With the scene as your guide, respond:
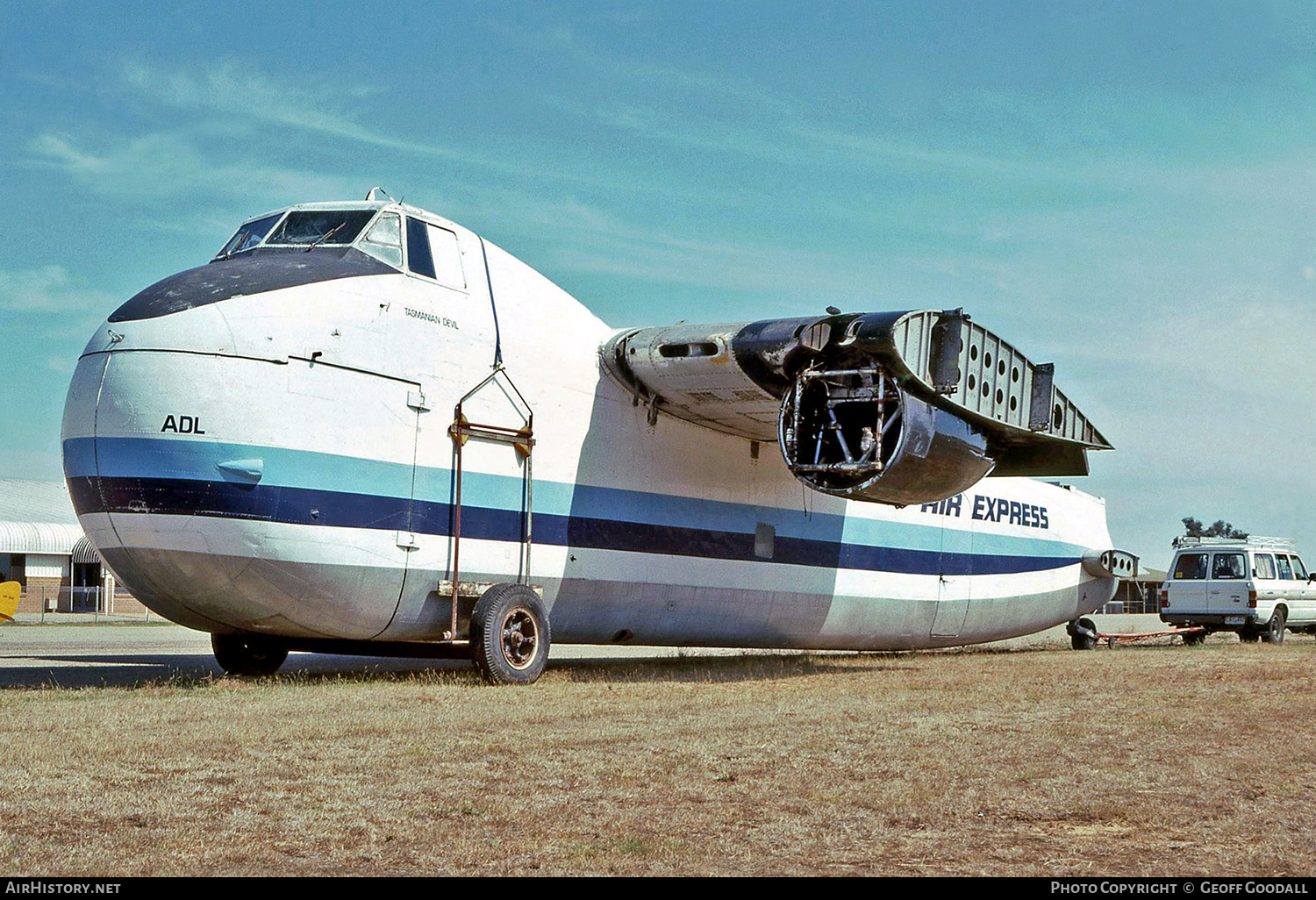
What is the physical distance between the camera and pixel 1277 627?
28016 millimetres

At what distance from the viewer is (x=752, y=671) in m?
16.8

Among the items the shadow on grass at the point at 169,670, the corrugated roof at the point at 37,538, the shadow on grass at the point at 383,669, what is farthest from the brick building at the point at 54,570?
the shadow on grass at the point at 383,669

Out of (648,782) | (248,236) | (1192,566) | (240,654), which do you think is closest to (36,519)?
(240,654)

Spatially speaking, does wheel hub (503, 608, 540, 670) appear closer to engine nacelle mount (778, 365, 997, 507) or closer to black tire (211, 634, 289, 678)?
black tire (211, 634, 289, 678)

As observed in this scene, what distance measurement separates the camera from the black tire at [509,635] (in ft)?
42.6

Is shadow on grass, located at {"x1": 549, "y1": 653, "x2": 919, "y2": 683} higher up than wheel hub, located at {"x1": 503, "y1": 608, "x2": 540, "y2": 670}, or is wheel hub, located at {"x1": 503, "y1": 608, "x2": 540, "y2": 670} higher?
wheel hub, located at {"x1": 503, "y1": 608, "x2": 540, "y2": 670}

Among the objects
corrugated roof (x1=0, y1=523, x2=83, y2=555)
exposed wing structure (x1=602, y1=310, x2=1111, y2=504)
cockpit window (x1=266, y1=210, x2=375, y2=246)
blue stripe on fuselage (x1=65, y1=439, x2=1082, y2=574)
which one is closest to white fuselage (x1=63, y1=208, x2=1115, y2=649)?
blue stripe on fuselage (x1=65, y1=439, x2=1082, y2=574)

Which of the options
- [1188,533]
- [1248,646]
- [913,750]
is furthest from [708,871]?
[1188,533]

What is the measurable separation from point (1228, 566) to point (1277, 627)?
1731mm

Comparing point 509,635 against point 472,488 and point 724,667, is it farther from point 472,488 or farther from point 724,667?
point 724,667

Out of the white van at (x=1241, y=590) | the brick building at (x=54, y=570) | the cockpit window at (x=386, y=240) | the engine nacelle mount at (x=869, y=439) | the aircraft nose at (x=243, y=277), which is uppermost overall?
the cockpit window at (x=386, y=240)

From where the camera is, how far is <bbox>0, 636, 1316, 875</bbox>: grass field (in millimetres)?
5418

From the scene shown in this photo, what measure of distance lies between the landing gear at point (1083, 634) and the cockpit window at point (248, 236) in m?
18.3

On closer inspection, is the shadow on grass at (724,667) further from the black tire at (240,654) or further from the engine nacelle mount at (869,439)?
the black tire at (240,654)
